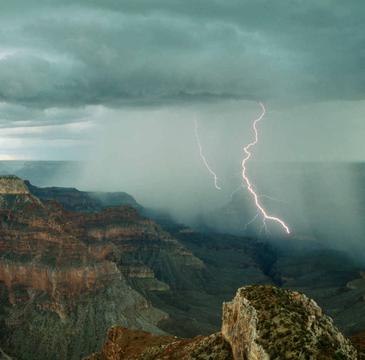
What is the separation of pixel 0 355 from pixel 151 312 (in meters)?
56.1

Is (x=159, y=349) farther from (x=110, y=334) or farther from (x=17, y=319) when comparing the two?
(x=17, y=319)

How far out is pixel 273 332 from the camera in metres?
49.6

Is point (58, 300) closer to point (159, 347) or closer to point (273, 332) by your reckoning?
point (159, 347)

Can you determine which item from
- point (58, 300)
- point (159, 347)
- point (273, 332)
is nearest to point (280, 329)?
point (273, 332)

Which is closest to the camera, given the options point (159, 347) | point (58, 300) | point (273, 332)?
point (273, 332)

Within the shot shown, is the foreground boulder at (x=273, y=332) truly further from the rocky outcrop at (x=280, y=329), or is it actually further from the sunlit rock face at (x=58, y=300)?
the sunlit rock face at (x=58, y=300)

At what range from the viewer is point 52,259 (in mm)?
190250

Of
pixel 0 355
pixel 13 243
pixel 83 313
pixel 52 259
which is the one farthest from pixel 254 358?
pixel 13 243

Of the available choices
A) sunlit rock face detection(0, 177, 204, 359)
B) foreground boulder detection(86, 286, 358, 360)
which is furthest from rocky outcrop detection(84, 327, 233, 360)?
sunlit rock face detection(0, 177, 204, 359)

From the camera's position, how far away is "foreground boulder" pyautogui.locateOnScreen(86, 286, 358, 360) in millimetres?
48250

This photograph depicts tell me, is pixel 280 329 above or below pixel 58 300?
above

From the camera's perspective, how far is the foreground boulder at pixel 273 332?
158 ft

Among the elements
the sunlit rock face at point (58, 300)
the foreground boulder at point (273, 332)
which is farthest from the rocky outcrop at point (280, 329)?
the sunlit rock face at point (58, 300)

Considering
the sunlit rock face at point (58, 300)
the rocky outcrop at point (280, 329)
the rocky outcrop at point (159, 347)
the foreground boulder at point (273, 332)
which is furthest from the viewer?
the sunlit rock face at point (58, 300)
